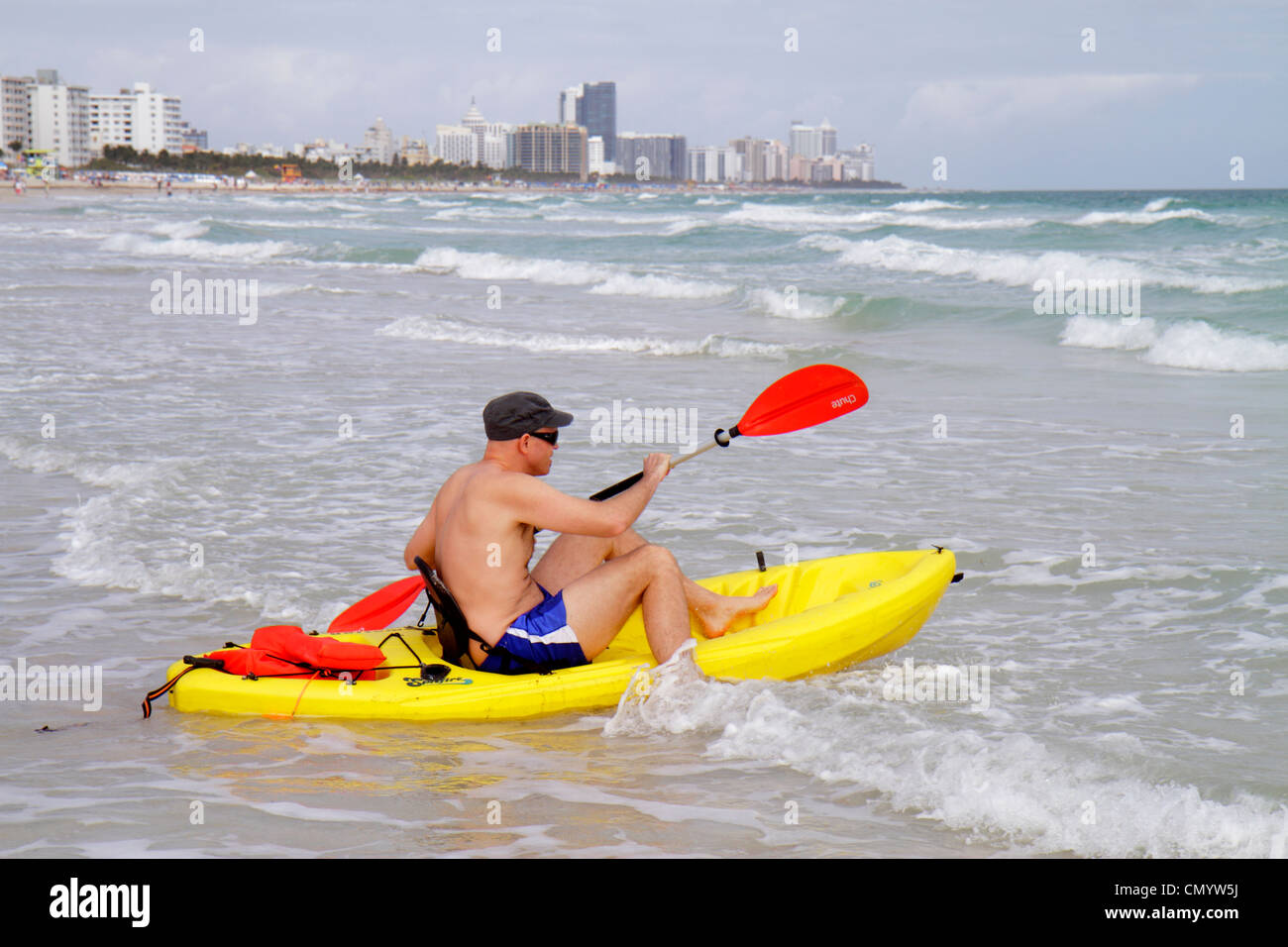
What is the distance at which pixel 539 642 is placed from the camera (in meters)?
4.02

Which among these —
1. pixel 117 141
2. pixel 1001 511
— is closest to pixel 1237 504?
pixel 1001 511

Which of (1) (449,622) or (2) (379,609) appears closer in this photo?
(1) (449,622)

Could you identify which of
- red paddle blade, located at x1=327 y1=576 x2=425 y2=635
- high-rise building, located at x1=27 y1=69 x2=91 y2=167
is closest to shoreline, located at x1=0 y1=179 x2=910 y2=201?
high-rise building, located at x1=27 y1=69 x2=91 y2=167

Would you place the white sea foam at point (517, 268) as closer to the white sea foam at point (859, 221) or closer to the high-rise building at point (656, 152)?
the white sea foam at point (859, 221)

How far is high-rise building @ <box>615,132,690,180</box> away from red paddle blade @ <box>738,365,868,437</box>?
5009 inches

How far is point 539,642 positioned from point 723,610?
0.79 m

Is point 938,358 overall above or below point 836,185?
below

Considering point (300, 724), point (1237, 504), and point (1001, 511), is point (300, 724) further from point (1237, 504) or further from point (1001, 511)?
point (1237, 504)

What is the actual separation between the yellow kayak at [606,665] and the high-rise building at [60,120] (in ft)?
515

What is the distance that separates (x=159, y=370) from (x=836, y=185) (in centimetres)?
15350

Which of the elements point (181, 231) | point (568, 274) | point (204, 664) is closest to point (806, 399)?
point (204, 664)

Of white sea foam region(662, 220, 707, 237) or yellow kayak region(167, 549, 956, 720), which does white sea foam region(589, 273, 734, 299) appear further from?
yellow kayak region(167, 549, 956, 720)

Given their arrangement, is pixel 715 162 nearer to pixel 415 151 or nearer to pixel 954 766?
pixel 415 151
